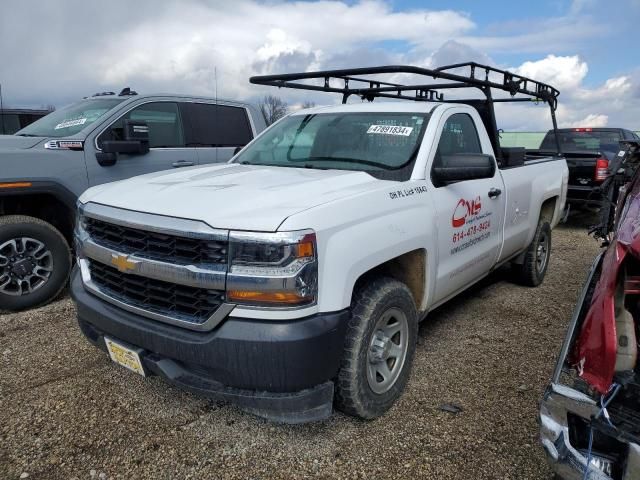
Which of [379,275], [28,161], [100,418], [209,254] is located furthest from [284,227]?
[28,161]

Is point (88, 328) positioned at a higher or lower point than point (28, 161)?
lower

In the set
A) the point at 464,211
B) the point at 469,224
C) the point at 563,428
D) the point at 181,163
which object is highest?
the point at 181,163

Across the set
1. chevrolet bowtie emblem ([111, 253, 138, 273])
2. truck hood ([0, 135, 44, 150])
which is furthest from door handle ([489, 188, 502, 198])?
truck hood ([0, 135, 44, 150])

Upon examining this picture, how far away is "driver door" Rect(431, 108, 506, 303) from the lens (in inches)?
128

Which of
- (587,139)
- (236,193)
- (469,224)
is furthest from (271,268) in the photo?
(587,139)

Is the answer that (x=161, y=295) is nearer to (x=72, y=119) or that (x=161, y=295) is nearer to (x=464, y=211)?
(x=464, y=211)

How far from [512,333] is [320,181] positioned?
91.7 inches

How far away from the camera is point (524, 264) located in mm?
5223

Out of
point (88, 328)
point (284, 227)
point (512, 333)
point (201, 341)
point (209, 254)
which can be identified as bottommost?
point (512, 333)

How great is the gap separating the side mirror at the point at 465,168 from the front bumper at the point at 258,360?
4.28ft

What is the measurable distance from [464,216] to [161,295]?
6.92ft

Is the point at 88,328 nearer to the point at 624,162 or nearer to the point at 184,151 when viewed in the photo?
the point at 184,151

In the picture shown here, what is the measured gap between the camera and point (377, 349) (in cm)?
270

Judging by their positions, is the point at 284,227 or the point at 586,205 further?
the point at 586,205
